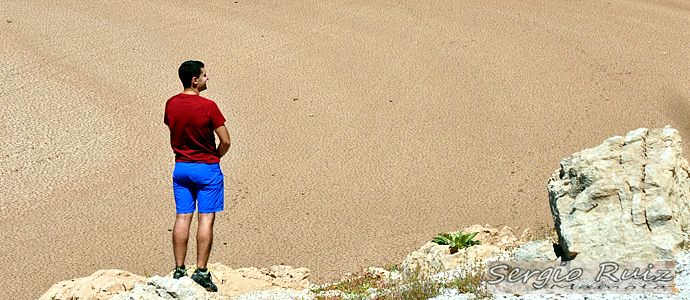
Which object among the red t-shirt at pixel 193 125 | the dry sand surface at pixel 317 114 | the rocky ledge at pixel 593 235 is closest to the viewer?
the rocky ledge at pixel 593 235

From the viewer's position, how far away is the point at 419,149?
14.2m

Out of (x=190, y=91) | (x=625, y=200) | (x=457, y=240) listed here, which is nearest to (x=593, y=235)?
(x=625, y=200)

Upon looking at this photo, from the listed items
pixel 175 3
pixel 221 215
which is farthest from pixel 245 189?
pixel 175 3

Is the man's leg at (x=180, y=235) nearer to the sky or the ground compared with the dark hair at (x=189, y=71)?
nearer to the ground

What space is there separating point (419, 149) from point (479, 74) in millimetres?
2504

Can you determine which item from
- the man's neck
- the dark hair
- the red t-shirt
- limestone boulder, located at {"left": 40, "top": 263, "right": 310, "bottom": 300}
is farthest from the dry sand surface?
the dark hair

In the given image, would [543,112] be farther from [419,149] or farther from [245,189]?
[245,189]

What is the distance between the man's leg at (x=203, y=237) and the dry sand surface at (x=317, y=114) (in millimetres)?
2522

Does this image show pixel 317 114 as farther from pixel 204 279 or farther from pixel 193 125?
pixel 193 125

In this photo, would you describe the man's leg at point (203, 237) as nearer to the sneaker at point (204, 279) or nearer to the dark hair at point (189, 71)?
the sneaker at point (204, 279)

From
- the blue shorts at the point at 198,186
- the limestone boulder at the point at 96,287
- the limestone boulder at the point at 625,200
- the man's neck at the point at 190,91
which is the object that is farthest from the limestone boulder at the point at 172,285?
the limestone boulder at the point at 625,200

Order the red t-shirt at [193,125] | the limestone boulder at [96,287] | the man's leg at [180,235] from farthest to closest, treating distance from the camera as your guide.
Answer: the limestone boulder at [96,287]
the man's leg at [180,235]
the red t-shirt at [193,125]

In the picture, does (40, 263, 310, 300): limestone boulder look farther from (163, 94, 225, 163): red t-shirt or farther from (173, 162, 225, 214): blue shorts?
(163, 94, 225, 163): red t-shirt

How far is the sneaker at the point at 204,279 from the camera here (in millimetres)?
8414
